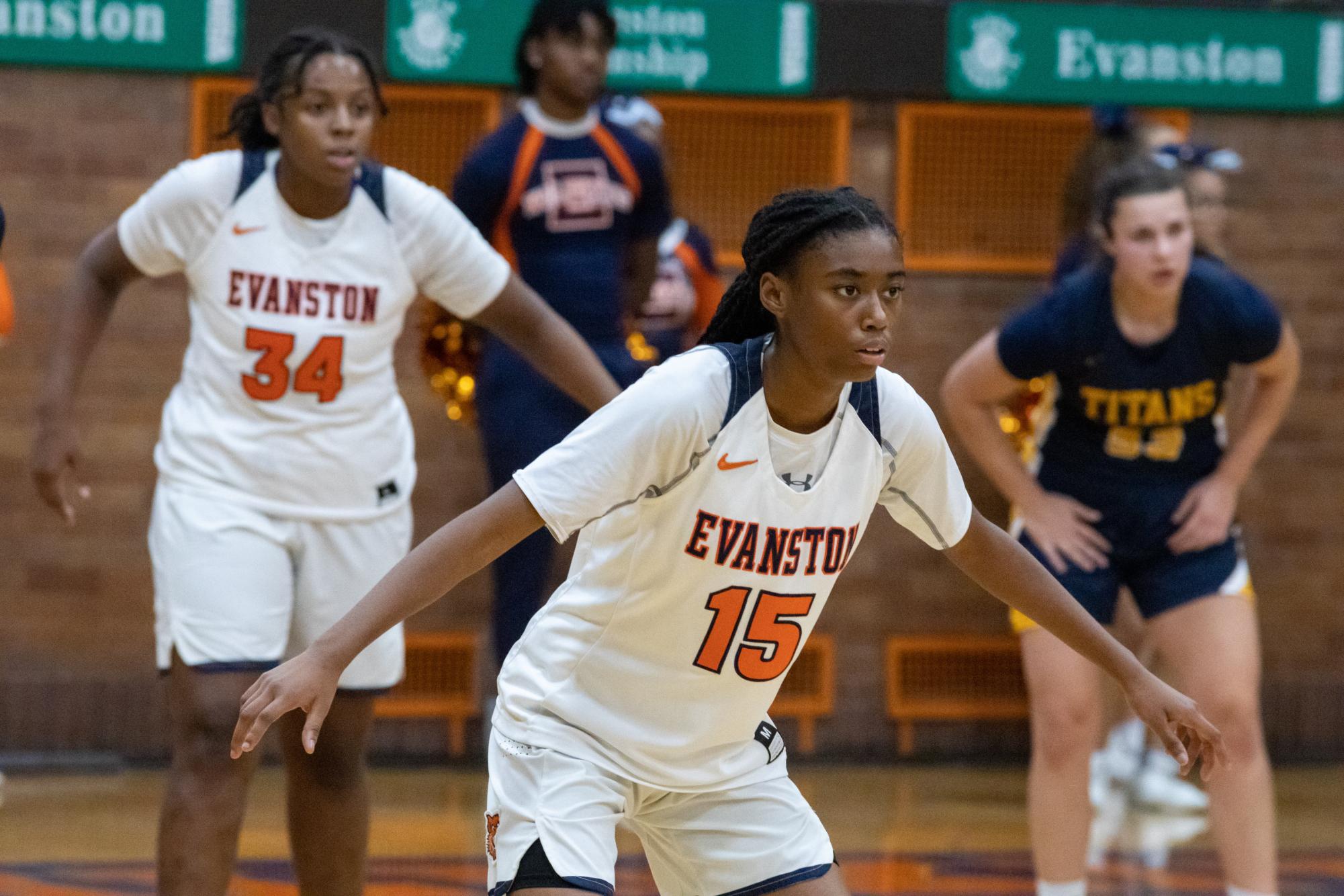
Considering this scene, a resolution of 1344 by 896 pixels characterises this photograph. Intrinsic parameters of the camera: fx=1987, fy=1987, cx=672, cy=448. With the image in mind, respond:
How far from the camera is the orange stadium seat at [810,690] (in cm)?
745

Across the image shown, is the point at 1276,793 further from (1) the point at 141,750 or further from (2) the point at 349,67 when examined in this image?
(2) the point at 349,67

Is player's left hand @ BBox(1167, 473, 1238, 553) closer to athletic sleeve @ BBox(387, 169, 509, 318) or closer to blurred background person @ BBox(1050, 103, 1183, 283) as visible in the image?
athletic sleeve @ BBox(387, 169, 509, 318)

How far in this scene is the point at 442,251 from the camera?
424 cm

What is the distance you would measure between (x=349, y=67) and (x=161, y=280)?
10.5ft

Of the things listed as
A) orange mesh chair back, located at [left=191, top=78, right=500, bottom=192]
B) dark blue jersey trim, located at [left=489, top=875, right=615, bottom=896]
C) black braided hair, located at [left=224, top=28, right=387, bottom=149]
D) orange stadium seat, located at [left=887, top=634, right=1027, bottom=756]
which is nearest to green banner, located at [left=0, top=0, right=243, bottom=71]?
orange mesh chair back, located at [left=191, top=78, right=500, bottom=192]

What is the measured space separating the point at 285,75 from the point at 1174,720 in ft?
7.22

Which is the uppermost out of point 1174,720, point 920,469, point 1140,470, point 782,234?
point 782,234

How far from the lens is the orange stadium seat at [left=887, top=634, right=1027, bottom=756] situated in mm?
7570

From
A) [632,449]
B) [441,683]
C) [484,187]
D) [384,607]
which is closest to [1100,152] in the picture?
[484,187]

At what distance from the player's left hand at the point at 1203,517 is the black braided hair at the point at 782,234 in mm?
1701

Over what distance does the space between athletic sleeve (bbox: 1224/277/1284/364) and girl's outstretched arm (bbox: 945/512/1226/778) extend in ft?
5.11

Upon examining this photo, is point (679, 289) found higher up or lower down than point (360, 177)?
lower down

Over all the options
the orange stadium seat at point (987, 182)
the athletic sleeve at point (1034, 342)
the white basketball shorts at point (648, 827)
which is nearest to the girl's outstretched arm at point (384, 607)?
the white basketball shorts at point (648, 827)

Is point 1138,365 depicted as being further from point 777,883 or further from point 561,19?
point 561,19
